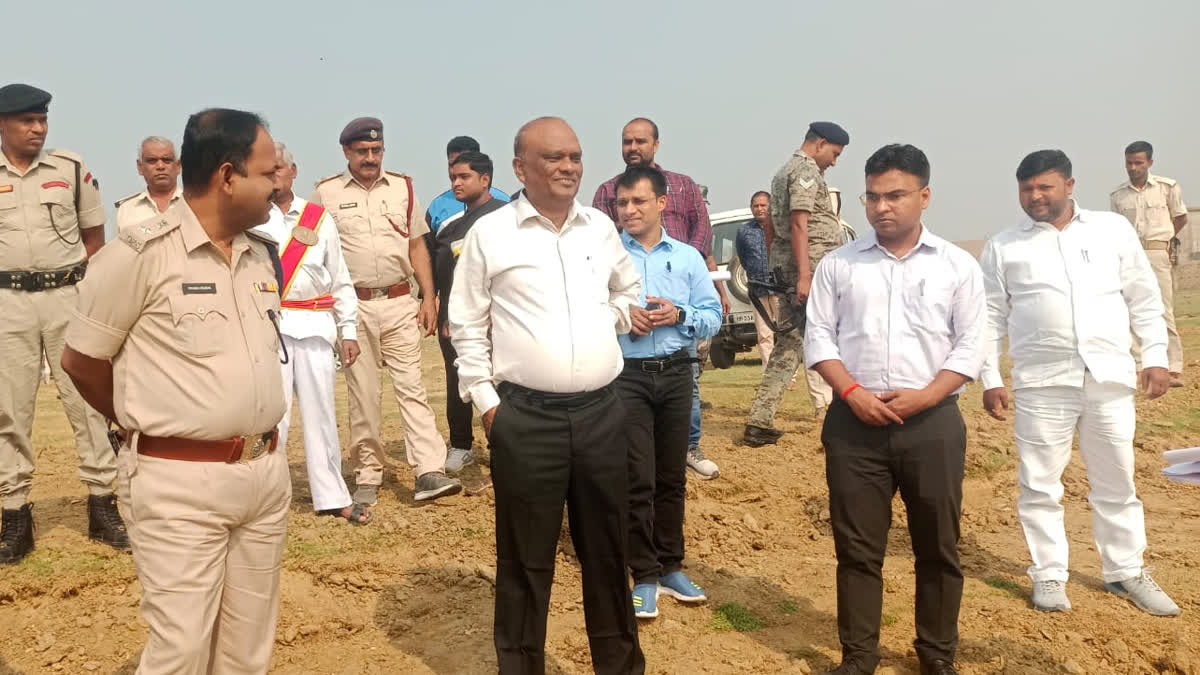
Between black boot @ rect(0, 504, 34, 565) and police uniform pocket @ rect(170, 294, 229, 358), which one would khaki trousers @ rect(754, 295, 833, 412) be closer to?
black boot @ rect(0, 504, 34, 565)

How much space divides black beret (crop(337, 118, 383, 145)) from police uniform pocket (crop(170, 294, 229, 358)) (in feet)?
11.8

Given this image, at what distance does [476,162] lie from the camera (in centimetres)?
648

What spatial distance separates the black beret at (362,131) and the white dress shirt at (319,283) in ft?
2.19

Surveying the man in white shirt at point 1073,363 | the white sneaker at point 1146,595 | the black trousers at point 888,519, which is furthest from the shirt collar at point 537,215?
the white sneaker at point 1146,595

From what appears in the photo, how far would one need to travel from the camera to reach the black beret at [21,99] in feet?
16.0

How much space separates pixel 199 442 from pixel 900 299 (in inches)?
102

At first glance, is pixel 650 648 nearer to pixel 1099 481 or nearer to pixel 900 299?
pixel 900 299

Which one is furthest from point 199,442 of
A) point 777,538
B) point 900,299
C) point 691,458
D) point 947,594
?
point 691,458

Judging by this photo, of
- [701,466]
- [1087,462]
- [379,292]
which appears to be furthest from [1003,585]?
[379,292]

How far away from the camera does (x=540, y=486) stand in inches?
134

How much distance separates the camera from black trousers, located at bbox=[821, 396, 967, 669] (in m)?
3.73

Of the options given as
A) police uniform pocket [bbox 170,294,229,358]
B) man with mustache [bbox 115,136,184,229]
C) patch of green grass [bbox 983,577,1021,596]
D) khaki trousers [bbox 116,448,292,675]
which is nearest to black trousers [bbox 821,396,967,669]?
patch of green grass [bbox 983,577,1021,596]

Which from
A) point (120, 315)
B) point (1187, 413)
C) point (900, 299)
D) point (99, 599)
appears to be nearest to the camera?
point (120, 315)

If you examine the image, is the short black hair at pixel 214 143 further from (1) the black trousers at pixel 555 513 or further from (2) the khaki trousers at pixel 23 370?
(2) the khaki trousers at pixel 23 370
